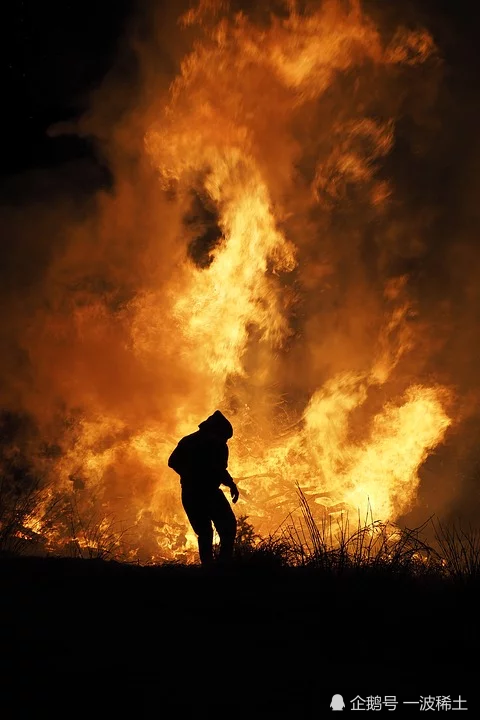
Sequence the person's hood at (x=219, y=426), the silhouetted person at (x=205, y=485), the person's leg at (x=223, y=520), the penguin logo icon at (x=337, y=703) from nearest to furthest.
A: the penguin logo icon at (x=337, y=703) < the person's leg at (x=223, y=520) < the silhouetted person at (x=205, y=485) < the person's hood at (x=219, y=426)

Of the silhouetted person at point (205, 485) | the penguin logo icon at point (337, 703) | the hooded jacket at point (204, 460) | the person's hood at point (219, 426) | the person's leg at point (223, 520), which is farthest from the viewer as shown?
the person's hood at point (219, 426)

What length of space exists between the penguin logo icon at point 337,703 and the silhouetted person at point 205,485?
4.75 meters

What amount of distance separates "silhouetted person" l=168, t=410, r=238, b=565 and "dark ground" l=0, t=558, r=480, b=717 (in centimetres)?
282

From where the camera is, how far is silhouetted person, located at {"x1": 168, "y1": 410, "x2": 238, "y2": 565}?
24.6ft

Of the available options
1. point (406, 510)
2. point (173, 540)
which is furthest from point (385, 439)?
point (406, 510)

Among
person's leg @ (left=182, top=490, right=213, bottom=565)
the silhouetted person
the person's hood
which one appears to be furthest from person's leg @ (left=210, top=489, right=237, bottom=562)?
the person's hood

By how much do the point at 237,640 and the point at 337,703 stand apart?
87cm

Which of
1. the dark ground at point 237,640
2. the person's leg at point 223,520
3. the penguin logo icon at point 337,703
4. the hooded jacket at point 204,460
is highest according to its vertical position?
the hooded jacket at point 204,460

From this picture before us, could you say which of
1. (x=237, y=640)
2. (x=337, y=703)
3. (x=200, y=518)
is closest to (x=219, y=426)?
(x=200, y=518)

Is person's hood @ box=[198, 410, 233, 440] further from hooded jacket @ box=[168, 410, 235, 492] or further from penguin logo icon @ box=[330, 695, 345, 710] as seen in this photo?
penguin logo icon @ box=[330, 695, 345, 710]

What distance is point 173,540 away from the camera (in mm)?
39625

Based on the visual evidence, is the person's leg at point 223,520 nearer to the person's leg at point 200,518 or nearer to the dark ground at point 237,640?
the person's leg at point 200,518

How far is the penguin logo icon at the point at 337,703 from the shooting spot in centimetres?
259

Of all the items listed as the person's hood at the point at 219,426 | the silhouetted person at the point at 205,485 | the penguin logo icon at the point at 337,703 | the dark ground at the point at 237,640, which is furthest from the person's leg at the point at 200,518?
the penguin logo icon at the point at 337,703
